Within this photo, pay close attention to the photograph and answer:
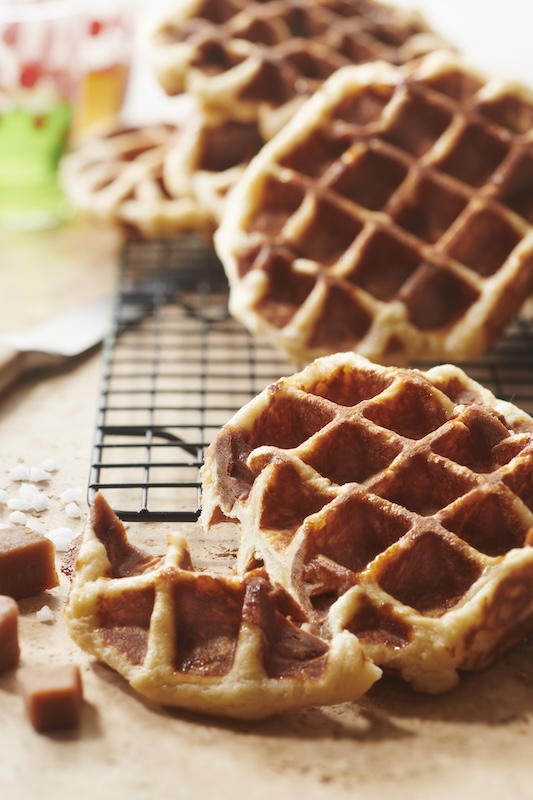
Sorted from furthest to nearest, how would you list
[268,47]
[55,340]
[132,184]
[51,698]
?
[132,184] < [268,47] < [55,340] < [51,698]

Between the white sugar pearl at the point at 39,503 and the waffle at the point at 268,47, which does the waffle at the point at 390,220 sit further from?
the white sugar pearl at the point at 39,503

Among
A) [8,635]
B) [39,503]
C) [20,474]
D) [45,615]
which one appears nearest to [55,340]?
[20,474]

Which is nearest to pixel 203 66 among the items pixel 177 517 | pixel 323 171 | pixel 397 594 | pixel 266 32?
pixel 266 32

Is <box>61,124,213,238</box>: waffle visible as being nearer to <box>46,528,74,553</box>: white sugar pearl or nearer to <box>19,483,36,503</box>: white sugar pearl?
<box>19,483,36,503</box>: white sugar pearl

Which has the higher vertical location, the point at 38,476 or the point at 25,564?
the point at 25,564

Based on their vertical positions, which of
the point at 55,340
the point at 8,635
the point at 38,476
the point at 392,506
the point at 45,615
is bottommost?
the point at 55,340

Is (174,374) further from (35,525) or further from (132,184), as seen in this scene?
(132,184)

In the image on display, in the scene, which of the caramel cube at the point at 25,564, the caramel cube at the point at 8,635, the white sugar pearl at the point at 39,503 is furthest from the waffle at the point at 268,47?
the caramel cube at the point at 8,635
